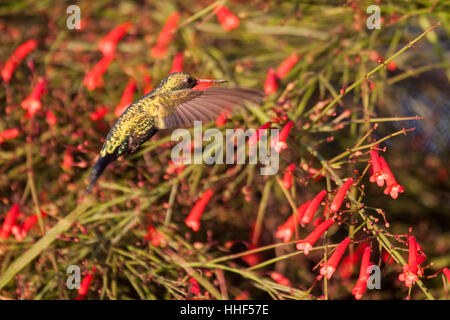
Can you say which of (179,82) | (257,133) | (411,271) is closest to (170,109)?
(179,82)

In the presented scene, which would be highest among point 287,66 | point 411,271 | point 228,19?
point 228,19

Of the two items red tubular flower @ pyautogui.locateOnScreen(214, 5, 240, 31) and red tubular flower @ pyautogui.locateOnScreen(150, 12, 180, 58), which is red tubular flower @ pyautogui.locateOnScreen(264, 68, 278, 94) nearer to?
red tubular flower @ pyautogui.locateOnScreen(214, 5, 240, 31)

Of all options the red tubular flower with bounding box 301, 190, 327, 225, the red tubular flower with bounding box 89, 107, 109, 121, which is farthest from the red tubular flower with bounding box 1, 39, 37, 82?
the red tubular flower with bounding box 301, 190, 327, 225

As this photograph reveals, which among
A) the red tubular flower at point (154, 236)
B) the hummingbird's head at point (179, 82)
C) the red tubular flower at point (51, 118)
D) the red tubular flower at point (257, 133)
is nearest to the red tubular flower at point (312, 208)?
the red tubular flower at point (257, 133)

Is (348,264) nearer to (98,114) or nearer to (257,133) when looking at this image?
(257,133)

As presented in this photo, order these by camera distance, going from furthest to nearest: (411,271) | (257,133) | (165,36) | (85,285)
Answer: (165,36), (85,285), (257,133), (411,271)

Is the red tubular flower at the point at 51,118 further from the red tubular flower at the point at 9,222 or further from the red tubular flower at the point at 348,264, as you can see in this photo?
the red tubular flower at the point at 348,264
